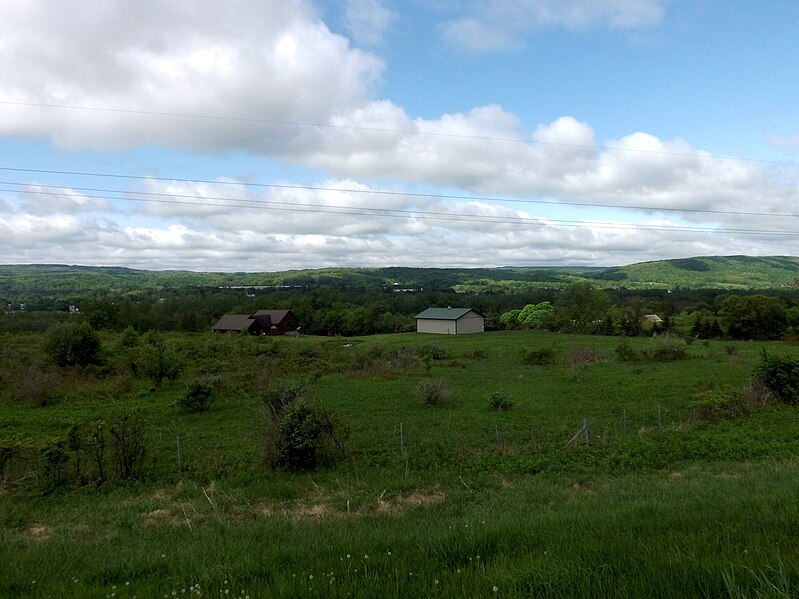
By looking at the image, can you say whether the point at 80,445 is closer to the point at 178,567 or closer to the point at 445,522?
the point at 178,567

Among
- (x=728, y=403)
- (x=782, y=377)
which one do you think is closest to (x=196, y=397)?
(x=728, y=403)

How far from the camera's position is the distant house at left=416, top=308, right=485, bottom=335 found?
7738 centimetres

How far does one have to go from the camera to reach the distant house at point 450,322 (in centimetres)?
7738

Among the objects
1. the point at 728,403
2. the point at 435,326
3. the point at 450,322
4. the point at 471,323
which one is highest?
the point at 728,403

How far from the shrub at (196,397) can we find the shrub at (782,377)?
2313 centimetres

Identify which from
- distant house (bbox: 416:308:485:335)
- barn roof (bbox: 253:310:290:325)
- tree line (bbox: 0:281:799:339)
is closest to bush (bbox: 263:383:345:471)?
tree line (bbox: 0:281:799:339)

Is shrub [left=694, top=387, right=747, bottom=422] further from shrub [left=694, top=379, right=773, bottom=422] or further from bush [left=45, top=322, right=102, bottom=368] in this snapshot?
bush [left=45, top=322, right=102, bottom=368]

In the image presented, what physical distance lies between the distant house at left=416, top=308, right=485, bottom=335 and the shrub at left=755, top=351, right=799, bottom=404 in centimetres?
5804

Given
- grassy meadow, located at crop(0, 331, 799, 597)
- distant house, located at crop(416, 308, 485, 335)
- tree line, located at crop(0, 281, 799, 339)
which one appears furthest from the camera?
distant house, located at crop(416, 308, 485, 335)

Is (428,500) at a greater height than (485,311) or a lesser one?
greater

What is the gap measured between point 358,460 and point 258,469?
264 cm

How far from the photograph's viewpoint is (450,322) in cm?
7769

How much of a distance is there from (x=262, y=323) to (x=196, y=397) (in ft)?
204

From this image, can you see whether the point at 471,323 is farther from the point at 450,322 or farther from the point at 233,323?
the point at 233,323
